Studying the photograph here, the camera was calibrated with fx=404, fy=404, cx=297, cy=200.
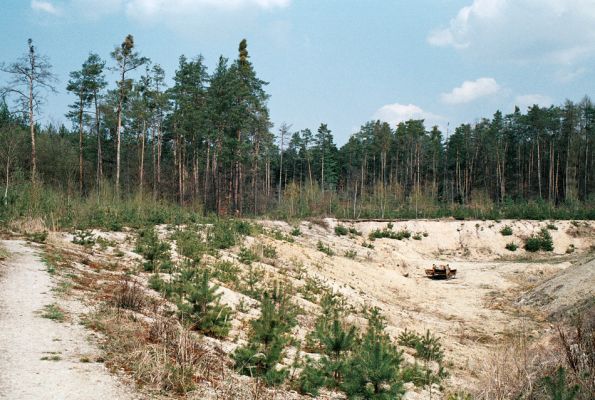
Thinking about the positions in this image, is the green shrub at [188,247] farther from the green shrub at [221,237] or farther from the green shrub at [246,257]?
the green shrub at [246,257]

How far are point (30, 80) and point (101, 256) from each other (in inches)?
617

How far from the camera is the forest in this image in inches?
1055

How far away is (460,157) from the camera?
67.9 metres

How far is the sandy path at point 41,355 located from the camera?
355 cm

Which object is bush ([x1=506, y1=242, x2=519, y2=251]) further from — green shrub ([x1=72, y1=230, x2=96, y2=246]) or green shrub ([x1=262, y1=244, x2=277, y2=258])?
→ green shrub ([x1=72, y1=230, x2=96, y2=246])

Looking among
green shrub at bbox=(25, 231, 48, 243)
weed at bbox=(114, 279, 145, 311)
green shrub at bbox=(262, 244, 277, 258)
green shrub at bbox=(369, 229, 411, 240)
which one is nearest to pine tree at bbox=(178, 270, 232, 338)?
weed at bbox=(114, 279, 145, 311)

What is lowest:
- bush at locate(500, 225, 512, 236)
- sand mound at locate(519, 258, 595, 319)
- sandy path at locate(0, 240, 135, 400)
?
sand mound at locate(519, 258, 595, 319)

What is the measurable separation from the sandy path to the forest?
790cm

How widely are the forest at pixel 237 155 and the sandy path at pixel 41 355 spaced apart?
7896 mm

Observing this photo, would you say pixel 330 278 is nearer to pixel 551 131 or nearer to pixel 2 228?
pixel 2 228

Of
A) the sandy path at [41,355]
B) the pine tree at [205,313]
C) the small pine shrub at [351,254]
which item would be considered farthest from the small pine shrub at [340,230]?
the sandy path at [41,355]

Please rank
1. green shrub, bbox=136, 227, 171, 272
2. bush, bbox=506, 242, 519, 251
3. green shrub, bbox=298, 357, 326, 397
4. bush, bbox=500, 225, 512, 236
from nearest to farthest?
green shrub, bbox=298, 357, 326, 397 → green shrub, bbox=136, 227, 171, 272 → bush, bbox=506, 242, 519, 251 → bush, bbox=500, 225, 512, 236

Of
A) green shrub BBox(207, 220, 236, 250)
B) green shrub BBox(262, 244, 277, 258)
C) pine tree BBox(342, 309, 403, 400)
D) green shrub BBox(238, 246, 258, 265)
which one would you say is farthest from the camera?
green shrub BBox(262, 244, 277, 258)

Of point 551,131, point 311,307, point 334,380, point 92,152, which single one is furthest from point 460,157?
point 334,380
